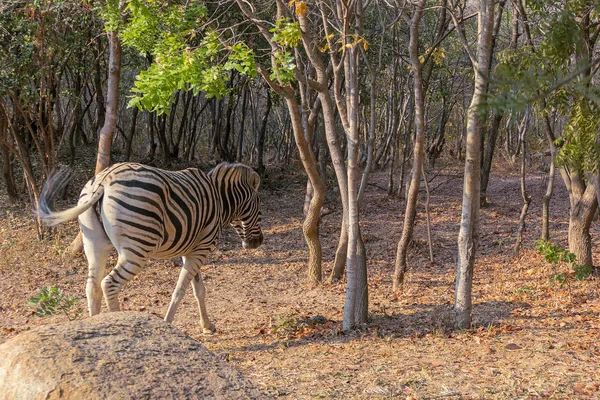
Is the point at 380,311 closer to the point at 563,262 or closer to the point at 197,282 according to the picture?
the point at 197,282

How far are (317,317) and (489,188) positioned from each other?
13.2 meters

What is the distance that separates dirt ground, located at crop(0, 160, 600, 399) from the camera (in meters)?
5.83

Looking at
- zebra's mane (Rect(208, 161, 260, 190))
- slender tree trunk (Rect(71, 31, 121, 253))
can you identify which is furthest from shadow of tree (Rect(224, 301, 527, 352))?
slender tree trunk (Rect(71, 31, 121, 253))

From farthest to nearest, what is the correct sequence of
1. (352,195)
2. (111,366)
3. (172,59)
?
1. (352,195)
2. (172,59)
3. (111,366)

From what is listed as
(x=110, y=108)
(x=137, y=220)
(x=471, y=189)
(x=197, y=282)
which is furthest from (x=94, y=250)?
(x=110, y=108)

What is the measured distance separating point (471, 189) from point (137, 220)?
12.4ft

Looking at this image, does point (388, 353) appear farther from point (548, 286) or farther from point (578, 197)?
point (578, 197)

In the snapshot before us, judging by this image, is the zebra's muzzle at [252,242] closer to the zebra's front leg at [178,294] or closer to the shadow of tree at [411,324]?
the zebra's front leg at [178,294]

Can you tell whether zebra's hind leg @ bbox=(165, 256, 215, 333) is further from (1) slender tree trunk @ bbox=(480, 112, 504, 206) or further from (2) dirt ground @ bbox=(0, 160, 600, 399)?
(1) slender tree trunk @ bbox=(480, 112, 504, 206)

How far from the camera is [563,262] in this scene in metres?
10.5

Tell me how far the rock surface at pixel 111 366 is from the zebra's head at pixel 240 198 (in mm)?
4801

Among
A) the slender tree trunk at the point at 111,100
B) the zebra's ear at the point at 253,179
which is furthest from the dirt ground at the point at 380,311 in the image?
the slender tree trunk at the point at 111,100

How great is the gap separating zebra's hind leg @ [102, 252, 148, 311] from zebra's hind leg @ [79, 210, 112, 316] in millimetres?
177

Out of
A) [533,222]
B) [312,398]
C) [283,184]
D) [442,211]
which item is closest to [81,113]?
[283,184]
